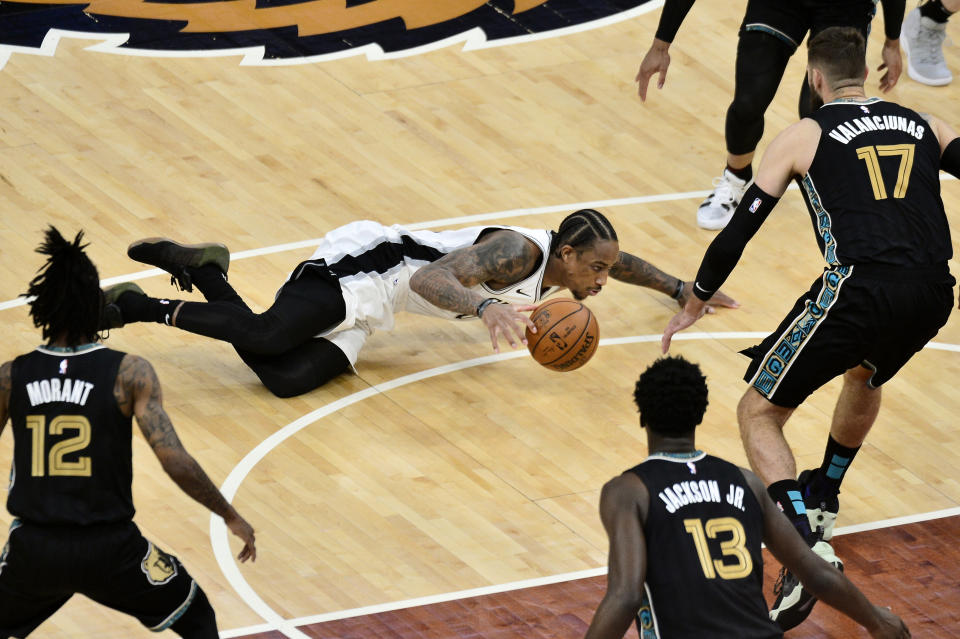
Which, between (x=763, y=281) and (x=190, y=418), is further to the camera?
(x=763, y=281)

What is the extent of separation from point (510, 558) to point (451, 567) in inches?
11.1

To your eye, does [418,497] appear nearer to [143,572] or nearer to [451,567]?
[451,567]

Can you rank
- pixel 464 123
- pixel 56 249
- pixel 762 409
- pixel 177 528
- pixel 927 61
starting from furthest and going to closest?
pixel 927 61
pixel 464 123
pixel 177 528
pixel 762 409
pixel 56 249

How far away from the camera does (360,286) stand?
891 cm

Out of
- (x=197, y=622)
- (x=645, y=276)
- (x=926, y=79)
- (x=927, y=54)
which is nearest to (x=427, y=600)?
(x=197, y=622)

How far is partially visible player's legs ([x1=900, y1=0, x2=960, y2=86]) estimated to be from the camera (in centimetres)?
1285

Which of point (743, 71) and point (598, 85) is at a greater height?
point (743, 71)

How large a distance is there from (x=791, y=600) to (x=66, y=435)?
3063mm

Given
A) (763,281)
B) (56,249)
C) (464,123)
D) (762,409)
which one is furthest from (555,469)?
(464,123)


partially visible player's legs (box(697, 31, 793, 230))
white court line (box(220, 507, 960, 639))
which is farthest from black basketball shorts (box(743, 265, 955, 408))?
partially visible player's legs (box(697, 31, 793, 230))

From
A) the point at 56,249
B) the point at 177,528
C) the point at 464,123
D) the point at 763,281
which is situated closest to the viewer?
the point at 56,249

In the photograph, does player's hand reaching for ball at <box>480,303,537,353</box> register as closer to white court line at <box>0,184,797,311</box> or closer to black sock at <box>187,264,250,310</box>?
black sock at <box>187,264,250,310</box>

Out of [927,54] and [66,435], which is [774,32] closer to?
[927,54]

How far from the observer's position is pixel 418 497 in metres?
8.01
